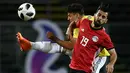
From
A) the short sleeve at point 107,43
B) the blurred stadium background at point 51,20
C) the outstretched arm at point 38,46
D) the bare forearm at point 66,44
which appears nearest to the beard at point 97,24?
the short sleeve at point 107,43

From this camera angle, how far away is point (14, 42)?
12297 millimetres

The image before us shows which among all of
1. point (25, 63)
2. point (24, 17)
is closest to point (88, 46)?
point (24, 17)

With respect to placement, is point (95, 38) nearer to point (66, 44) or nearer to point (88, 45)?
point (88, 45)

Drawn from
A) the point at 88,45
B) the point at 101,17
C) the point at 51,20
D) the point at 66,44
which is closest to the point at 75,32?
the point at 66,44

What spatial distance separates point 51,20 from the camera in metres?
12.5

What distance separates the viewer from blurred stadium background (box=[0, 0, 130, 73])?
1222 centimetres

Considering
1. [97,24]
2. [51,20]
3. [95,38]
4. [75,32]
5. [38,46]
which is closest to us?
[97,24]

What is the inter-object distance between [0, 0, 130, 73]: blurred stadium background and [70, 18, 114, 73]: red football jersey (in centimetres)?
471

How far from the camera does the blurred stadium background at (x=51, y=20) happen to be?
1222 centimetres

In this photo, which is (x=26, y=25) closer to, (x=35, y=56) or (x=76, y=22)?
(x=35, y=56)

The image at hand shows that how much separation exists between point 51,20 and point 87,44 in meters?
5.10

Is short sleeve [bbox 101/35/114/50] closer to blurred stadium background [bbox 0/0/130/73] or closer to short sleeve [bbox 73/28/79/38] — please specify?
short sleeve [bbox 73/28/79/38]

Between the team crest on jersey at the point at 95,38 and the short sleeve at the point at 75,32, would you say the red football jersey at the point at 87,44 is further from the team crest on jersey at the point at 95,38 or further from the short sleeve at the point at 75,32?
the short sleeve at the point at 75,32

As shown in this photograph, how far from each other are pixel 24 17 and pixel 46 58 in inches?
154
